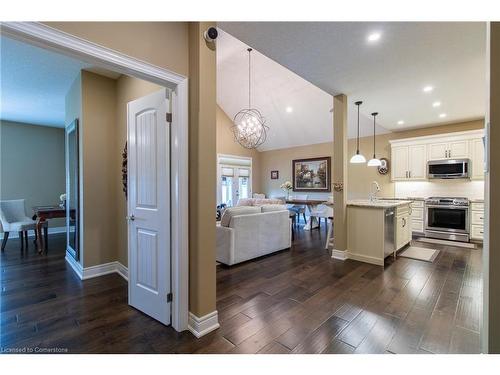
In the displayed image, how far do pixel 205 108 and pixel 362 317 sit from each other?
92.6 inches

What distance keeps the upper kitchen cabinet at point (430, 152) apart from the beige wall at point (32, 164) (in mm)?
8743

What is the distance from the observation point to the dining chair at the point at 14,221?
14.3 feet

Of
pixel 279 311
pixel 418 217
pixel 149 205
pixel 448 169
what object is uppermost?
pixel 448 169

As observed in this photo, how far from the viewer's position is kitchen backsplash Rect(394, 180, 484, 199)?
5.27 meters

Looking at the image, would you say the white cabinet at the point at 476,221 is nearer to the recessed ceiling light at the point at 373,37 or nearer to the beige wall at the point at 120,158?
the recessed ceiling light at the point at 373,37

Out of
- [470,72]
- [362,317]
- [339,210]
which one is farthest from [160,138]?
[470,72]

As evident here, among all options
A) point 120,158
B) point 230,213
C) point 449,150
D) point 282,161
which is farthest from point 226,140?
point 449,150

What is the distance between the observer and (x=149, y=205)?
217 centimetres

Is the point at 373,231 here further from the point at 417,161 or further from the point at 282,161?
the point at 282,161

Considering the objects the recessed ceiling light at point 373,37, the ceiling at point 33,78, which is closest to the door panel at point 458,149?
the recessed ceiling light at point 373,37

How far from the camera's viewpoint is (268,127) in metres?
8.10

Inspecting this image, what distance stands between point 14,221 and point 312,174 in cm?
782

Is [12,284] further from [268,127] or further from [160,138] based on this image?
[268,127]
